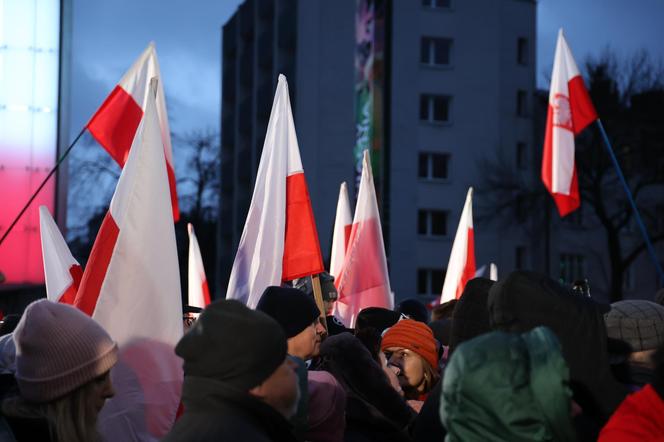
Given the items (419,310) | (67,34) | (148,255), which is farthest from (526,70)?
(148,255)

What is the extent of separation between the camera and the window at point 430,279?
45906mm

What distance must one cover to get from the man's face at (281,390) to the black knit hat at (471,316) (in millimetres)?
1141

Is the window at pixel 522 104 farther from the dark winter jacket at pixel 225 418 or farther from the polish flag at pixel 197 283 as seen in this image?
the dark winter jacket at pixel 225 418

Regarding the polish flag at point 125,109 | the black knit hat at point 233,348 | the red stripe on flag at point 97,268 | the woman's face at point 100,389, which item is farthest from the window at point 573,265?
the black knit hat at point 233,348

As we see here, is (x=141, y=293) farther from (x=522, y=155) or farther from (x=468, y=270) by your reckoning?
(x=522, y=155)

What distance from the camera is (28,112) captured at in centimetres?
1482

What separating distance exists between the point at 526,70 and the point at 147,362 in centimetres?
4457

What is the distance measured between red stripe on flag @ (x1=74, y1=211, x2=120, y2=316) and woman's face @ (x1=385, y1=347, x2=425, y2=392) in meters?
1.56

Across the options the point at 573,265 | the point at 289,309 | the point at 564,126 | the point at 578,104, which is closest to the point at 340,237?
the point at 564,126

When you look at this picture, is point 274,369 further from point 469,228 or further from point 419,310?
point 469,228

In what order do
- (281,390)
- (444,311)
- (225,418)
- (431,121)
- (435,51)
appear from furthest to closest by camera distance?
(435,51) < (431,121) < (444,311) < (281,390) < (225,418)

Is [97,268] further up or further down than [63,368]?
further up

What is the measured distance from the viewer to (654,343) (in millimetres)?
4039

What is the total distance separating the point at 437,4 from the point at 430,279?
38.5 ft
